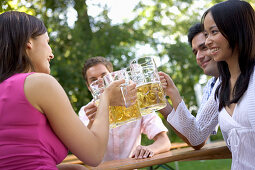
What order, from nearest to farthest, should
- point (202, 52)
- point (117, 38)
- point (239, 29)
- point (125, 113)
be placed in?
point (125, 113), point (239, 29), point (202, 52), point (117, 38)

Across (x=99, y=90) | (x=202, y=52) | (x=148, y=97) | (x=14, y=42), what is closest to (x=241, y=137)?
(x=148, y=97)

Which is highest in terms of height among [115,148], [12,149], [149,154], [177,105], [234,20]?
[234,20]

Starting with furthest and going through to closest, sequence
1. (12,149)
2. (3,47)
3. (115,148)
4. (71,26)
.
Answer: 1. (71,26)
2. (115,148)
3. (3,47)
4. (12,149)

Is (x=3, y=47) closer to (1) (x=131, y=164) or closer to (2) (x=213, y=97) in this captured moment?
(1) (x=131, y=164)

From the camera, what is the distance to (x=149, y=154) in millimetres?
2152

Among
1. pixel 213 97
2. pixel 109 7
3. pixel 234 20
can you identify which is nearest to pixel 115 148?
pixel 213 97

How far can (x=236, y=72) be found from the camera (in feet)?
6.52

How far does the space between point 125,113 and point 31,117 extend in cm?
57

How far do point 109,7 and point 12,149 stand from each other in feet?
31.1

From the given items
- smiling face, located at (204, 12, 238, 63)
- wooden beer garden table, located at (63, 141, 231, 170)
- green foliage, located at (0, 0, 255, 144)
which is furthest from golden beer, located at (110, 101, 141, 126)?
green foliage, located at (0, 0, 255, 144)

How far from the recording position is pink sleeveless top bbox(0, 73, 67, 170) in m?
1.31

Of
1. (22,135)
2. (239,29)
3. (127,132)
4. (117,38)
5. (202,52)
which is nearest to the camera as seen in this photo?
(22,135)

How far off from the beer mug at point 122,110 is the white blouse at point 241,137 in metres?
0.52

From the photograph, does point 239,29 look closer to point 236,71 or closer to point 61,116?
point 236,71
